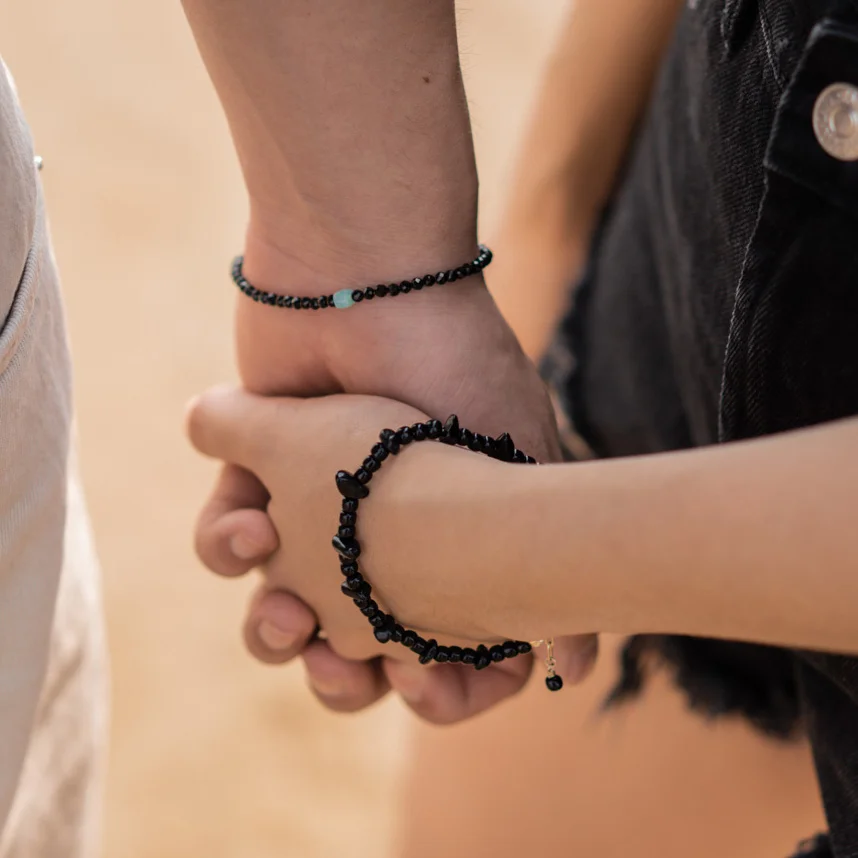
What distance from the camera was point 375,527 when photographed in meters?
0.65

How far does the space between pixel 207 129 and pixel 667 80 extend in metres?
1.43

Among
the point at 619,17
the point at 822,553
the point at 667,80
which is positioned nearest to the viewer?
the point at 822,553

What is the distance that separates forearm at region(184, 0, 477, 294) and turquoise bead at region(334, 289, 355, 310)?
2cm

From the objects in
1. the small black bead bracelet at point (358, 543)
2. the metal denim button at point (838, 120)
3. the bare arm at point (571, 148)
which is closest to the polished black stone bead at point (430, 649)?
the small black bead bracelet at point (358, 543)

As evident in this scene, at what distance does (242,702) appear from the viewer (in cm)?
141

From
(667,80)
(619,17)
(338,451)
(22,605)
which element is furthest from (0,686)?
(619,17)

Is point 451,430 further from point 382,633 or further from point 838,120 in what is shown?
point 838,120

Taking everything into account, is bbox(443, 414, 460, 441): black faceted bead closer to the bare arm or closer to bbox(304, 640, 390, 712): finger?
bbox(304, 640, 390, 712): finger

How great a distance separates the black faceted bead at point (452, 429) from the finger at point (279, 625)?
0.22 m

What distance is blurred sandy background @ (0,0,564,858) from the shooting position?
1.32 metres

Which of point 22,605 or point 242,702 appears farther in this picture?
point 242,702

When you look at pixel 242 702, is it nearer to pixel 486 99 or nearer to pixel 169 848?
pixel 169 848

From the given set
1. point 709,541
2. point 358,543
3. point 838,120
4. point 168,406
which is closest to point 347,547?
point 358,543

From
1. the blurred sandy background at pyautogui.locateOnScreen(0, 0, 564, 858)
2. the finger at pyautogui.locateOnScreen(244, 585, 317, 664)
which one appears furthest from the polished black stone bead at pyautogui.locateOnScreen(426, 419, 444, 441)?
the blurred sandy background at pyautogui.locateOnScreen(0, 0, 564, 858)
